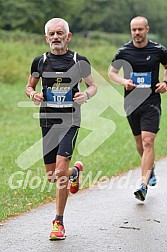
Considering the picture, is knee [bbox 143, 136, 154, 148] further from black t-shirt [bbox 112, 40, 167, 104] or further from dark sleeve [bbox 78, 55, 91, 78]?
dark sleeve [bbox 78, 55, 91, 78]

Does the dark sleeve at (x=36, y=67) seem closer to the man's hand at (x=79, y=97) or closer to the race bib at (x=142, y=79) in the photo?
the man's hand at (x=79, y=97)

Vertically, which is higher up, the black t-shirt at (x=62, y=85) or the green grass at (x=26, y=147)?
the black t-shirt at (x=62, y=85)

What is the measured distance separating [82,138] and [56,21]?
350 inches

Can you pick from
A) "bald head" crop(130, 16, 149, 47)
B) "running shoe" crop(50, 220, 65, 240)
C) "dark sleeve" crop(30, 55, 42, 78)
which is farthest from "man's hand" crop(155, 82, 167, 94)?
"running shoe" crop(50, 220, 65, 240)

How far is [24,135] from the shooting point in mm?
16328

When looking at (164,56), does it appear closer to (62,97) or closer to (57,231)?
(62,97)

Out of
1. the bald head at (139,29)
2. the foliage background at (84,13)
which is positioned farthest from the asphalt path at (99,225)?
the foliage background at (84,13)

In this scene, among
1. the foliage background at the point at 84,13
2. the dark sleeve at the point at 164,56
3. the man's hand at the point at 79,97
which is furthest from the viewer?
the foliage background at the point at 84,13

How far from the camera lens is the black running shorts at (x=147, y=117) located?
8.79 metres

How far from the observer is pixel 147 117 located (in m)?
8.85

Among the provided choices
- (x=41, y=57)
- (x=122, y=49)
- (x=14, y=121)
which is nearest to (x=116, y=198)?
(x=122, y=49)

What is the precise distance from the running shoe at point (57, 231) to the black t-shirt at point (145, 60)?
2684 mm

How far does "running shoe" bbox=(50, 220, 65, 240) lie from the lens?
21.9ft

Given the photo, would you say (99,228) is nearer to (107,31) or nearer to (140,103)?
(140,103)
